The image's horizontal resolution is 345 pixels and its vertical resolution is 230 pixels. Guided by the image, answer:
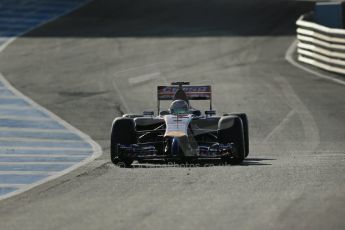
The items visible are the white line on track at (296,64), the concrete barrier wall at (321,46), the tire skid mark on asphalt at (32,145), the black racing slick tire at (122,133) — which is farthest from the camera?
the concrete barrier wall at (321,46)

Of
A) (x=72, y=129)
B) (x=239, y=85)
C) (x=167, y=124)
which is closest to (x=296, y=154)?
(x=167, y=124)

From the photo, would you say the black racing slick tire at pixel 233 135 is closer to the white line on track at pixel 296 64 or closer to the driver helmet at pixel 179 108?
the driver helmet at pixel 179 108

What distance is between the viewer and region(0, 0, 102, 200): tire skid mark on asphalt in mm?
15164

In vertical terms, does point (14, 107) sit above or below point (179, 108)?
below

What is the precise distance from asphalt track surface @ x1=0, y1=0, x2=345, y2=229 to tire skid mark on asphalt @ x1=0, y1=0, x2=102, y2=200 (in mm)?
393

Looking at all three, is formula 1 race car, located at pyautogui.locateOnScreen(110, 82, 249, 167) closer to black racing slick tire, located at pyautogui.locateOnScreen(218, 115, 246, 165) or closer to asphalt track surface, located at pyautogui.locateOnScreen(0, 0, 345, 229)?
black racing slick tire, located at pyautogui.locateOnScreen(218, 115, 246, 165)

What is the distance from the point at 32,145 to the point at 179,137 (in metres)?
4.60

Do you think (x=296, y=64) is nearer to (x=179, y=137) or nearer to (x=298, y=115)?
(x=298, y=115)

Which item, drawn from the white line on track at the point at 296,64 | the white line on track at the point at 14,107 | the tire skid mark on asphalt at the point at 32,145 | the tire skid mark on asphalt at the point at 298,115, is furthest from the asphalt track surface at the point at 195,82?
the white line on track at the point at 14,107

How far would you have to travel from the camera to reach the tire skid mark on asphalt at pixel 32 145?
15.2m

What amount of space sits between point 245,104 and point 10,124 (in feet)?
18.4

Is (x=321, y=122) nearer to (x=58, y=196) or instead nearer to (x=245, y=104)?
(x=245, y=104)

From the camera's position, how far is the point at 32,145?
19.8 meters

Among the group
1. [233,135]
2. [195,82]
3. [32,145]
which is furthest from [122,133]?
[195,82]
